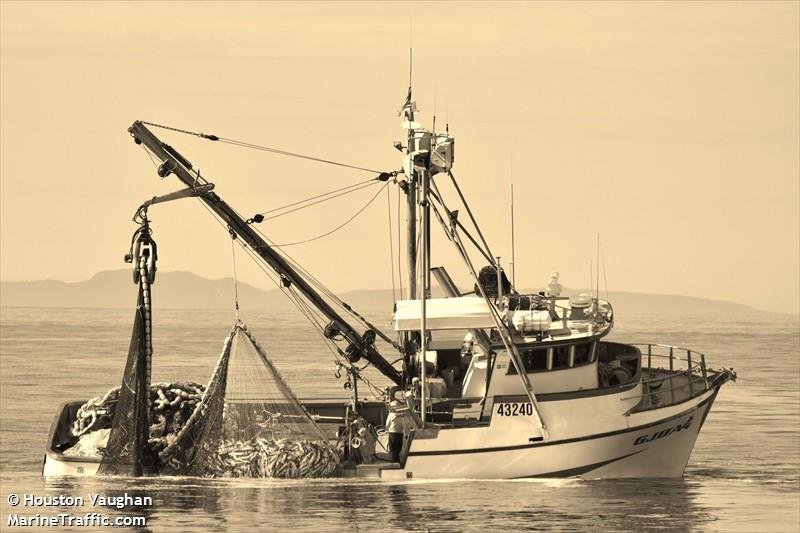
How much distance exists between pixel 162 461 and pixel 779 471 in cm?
1363

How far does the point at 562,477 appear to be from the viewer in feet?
104

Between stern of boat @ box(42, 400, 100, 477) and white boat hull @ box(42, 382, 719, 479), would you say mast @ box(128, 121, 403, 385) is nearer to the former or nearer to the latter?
white boat hull @ box(42, 382, 719, 479)

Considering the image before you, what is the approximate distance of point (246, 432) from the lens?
31578mm

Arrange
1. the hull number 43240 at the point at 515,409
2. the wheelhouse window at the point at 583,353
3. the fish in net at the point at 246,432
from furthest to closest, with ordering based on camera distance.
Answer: the wheelhouse window at the point at 583,353
the fish in net at the point at 246,432
the hull number 43240 at the point at 515,409

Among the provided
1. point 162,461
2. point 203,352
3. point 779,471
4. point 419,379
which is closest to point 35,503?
point 162,461

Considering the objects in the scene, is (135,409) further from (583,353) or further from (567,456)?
(583,353)

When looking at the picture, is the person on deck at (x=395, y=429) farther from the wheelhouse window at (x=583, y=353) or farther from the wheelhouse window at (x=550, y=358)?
the wheelhouse window at (x=583, y=353)

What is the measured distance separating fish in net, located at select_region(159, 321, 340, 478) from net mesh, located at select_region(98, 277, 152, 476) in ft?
2.07

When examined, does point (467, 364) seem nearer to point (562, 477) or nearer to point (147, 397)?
point (562, 477)

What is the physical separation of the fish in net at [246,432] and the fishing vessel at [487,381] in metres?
0.84

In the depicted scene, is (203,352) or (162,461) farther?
(203,352)

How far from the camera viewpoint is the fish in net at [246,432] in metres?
31.4

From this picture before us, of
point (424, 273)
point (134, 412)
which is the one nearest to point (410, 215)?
point (424, 273)

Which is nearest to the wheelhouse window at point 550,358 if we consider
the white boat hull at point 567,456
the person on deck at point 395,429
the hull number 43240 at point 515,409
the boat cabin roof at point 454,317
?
the boat cabin roof at point 454,317
